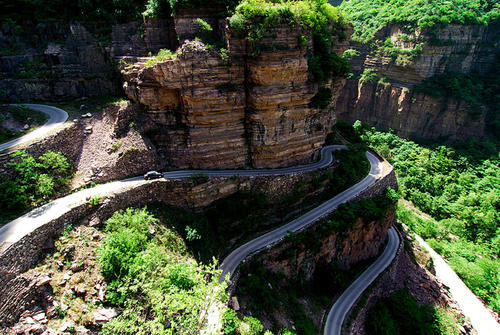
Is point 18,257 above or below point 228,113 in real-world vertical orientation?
below

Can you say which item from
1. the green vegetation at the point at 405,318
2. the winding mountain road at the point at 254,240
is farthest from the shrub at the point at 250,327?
the green vegetation at the point at 405,318

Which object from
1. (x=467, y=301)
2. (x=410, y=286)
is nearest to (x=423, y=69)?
(x=467, y=301)

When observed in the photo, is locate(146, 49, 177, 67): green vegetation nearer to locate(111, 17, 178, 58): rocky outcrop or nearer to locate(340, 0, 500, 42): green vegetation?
locate(111, 17, 178, 58): rocky outcrop

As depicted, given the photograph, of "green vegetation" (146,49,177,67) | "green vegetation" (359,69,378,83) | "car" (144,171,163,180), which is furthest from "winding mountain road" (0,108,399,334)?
"green vegetation" (359,69,378,83)

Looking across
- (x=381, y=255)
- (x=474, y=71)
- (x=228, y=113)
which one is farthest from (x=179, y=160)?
(x=474, y=71)

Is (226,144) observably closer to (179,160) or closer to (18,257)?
(179,160)
